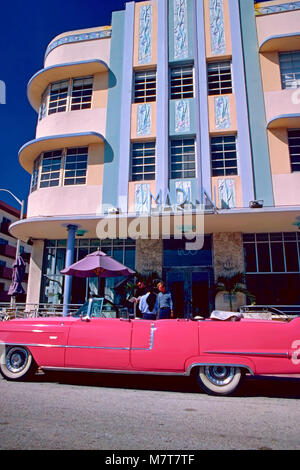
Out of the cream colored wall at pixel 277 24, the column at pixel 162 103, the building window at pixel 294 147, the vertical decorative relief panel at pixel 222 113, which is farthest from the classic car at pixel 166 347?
the cream colored wall at pixel 277 24

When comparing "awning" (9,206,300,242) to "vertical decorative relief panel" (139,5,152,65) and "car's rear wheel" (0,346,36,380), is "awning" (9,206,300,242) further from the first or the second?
"vertical decorative relief panel" (139,5,152,65)

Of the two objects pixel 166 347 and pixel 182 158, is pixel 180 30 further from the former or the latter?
pixel 166 347

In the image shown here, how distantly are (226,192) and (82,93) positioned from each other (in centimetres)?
805

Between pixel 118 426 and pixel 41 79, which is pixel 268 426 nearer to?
pixel 118 426

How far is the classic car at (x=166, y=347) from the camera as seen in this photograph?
16.5ft

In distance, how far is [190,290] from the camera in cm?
1328

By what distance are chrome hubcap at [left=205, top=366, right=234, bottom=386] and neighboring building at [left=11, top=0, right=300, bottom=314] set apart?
688cm

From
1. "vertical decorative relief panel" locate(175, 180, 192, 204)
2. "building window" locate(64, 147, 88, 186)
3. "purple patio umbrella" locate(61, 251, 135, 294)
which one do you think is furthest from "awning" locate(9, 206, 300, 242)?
"purple patio umbrella" locate(61, 251, 135, 294)

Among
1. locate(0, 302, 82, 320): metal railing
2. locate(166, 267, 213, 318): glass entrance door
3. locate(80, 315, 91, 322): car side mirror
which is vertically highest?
locate(166, 267, 213, 318): glass entrance door

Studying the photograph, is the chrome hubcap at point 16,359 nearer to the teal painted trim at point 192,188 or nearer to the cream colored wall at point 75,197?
the cream colored wall at point 75,197

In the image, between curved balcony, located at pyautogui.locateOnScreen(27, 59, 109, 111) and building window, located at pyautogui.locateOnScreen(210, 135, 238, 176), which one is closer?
building window, located at pyautogui.locateOnScreen(210, 135, 238, 176)

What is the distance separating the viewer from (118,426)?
11.8 feet

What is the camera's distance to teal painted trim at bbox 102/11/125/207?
13656mm

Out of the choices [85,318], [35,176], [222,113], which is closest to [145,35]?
[222,113]
